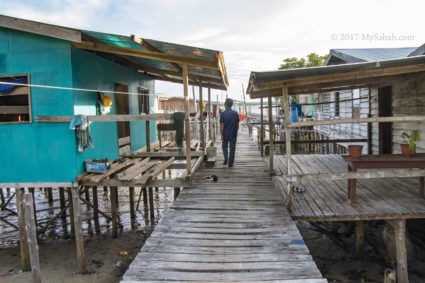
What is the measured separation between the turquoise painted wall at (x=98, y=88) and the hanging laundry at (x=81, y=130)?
269mm

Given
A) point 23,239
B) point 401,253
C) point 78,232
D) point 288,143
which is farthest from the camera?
point 23,239

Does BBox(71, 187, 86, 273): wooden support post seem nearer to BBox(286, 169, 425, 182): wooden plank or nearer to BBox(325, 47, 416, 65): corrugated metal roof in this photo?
BBox(286, 169, 425, 182): wooden plank

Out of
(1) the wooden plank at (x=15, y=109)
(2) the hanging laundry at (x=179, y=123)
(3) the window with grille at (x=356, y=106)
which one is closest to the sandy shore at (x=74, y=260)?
(2) the hanging laundry at (x=179, y=123)

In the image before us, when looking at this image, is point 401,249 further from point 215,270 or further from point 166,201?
point 166,201

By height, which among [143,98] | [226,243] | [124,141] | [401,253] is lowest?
[401,253]

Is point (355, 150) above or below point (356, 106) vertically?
below

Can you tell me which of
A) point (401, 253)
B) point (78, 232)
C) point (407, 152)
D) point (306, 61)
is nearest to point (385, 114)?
point (407, 152)

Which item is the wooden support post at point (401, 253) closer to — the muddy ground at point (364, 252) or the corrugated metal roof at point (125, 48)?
the muddy ground at point (364, 252)

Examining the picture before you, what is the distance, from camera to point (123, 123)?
397 inches

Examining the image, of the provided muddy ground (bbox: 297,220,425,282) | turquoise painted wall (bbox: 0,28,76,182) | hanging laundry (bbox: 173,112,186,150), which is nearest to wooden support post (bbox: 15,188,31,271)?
turquoise painted wall (bbox: 0,28,76,182)

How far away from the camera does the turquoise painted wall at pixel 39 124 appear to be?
21.2 feet

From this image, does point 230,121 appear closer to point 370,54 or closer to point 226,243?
point 226,243

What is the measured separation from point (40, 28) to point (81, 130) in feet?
7.28

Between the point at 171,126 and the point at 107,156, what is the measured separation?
265 centimetres
